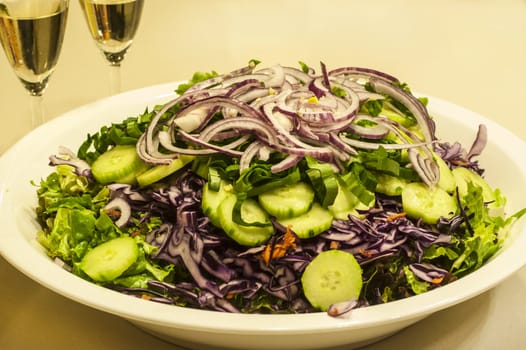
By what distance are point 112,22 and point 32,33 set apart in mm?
459

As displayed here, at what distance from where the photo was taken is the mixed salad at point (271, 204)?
1875mm

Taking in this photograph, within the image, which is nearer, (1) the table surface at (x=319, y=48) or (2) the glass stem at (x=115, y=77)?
(2) the glass stem at (x=115, y=77)

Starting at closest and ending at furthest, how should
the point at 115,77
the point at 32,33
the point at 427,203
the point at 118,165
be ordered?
1. the point at 427,203
2. the point at 118,165
3. the point at 32,33
4. the point at 115,77

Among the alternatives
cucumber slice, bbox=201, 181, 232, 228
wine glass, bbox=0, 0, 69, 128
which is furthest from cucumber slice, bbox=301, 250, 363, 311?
wine glass, bbox=0, 0, 69, 128

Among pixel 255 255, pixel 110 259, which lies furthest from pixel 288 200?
pixel 110 259

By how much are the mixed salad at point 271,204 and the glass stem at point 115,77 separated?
69 cm

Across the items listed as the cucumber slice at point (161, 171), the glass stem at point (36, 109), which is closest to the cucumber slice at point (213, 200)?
the cucumber slice at point (161, 171)

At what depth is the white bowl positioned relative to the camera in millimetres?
1640

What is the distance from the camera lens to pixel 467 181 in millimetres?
2244

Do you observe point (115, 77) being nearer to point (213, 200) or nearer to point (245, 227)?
point (213, 200)

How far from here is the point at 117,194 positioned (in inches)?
83.7

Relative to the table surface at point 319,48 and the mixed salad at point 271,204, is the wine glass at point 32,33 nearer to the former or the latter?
the mixed salad at point 271,204

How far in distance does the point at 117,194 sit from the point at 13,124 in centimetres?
126

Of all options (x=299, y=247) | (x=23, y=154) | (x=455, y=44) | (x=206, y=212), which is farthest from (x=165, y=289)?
(x=455, y=44)
